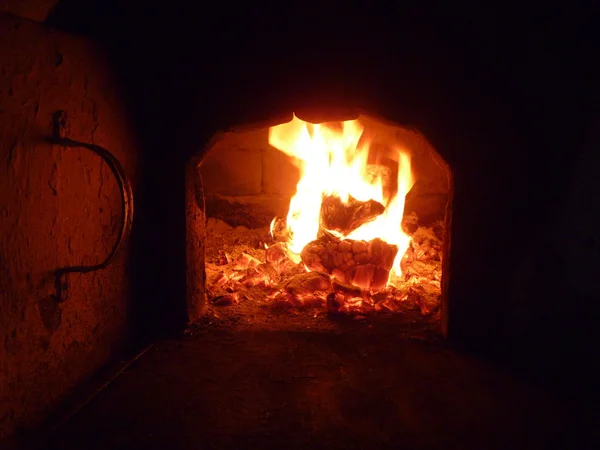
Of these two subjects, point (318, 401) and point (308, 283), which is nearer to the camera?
point (318, 401)

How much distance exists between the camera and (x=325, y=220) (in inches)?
144

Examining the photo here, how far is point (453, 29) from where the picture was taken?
88.2 inches

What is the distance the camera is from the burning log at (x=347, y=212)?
3.61 m

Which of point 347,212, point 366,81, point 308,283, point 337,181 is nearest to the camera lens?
point 366,81

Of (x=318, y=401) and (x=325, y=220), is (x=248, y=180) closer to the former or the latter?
(x=325, y=220)

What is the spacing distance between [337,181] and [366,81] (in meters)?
1.54

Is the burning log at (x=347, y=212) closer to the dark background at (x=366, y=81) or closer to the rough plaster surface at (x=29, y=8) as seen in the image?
the dark background at (x=366, y=81)

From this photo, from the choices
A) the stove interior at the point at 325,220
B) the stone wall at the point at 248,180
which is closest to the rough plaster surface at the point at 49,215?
the stove interior at the point at 325,220

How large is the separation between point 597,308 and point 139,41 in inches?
106

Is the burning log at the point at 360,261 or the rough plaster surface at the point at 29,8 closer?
the rough plaster surface at the point at 29,8

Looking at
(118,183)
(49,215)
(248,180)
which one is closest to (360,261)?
(248,180)

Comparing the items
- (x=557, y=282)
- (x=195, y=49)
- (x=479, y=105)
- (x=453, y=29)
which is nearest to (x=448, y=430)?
(x=557, y=282)

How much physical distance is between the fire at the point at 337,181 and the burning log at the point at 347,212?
54mm

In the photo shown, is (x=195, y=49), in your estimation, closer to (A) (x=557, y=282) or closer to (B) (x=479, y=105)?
(B) (x=479, y=105)
